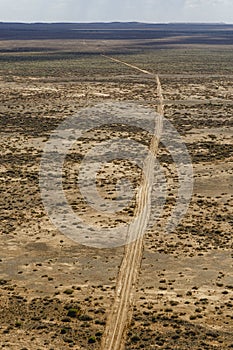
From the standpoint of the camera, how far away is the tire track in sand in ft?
90.6

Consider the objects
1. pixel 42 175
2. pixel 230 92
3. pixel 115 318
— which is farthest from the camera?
pixel 230 92

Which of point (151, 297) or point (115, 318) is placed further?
point (151, 297)

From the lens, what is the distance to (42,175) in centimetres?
5416

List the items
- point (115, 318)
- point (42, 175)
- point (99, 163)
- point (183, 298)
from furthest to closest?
point (99, 163) → point (42, 175) → point (183, 298) → point (115, 318)

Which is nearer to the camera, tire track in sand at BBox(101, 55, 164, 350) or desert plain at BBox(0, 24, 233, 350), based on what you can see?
tire track in sand at BBox(101, 55, 164, 350)

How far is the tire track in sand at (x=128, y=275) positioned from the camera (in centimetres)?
2762

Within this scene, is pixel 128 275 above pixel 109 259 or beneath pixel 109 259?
above

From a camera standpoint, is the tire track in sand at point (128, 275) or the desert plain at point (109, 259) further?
the desert plain at point (109, 259)

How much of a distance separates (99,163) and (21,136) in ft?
54.2

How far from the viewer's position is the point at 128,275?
34.4 meters

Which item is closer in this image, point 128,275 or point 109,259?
point 128,275

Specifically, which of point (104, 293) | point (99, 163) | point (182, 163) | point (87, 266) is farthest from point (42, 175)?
point (104, 293)

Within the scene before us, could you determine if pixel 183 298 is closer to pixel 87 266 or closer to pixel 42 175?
pixel 87 266

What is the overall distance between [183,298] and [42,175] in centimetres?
2603
